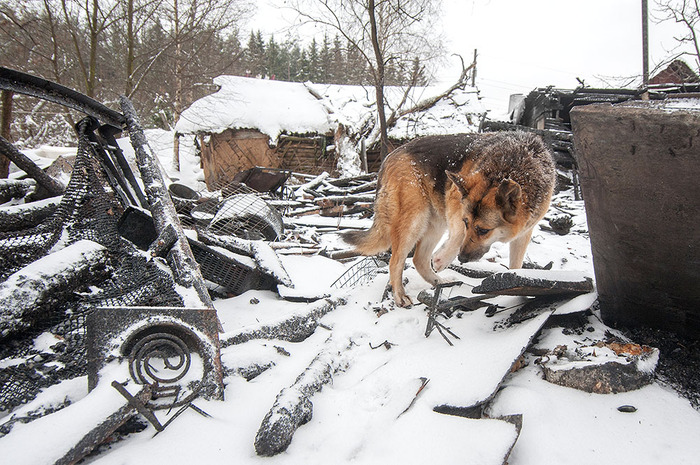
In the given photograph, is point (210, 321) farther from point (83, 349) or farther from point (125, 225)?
point (125, 225)

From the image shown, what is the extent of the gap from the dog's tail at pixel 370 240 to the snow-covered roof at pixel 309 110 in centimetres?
1440

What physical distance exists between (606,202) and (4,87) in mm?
3919

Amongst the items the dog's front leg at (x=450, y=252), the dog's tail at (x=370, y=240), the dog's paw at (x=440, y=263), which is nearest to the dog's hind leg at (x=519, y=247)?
the dog's front leg at (x=450, y=252)

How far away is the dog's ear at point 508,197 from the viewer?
314 centimetres

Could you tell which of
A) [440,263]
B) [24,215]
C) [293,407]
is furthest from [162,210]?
[440,263]

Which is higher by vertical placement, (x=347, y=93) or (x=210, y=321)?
(x=347, y=93)

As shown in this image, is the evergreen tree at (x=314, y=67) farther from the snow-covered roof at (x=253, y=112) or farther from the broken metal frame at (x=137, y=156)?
the broken metal frame at (x=137, y=156)

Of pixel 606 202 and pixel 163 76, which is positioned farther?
pixel 163 76

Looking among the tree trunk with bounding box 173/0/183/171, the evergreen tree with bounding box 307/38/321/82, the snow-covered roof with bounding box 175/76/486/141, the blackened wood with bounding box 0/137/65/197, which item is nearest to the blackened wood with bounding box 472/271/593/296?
the blackened wood with bounding box 0/137/65/197

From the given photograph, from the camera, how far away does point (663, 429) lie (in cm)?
168

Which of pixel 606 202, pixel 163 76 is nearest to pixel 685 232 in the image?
pixel 606 202

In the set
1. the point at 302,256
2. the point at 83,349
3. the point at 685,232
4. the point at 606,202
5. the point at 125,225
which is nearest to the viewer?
the point at 685,232

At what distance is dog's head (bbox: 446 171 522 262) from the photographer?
325 centimetres

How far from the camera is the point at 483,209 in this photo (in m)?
3.33
